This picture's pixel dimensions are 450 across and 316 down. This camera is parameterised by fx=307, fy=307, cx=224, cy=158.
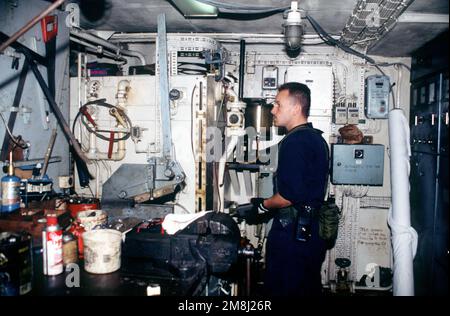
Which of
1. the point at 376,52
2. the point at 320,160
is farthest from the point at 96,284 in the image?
the point at 376,52

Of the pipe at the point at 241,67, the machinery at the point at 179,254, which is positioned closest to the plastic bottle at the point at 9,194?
the machinery at the point at 179,254

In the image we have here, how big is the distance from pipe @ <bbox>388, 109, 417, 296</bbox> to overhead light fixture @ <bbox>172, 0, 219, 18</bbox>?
2.60m

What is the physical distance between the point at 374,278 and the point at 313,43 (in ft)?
12.7

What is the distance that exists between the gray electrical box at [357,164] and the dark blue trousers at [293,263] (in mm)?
2053

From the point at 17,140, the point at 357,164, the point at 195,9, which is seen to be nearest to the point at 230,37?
the point at 195,9

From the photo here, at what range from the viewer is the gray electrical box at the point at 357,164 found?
4.60 metres

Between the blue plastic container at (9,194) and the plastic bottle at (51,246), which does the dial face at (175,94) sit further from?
the plastic bottle at (51,246)

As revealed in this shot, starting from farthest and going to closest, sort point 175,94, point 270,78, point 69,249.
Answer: point 270,78 < point 175,94 < point 69,249

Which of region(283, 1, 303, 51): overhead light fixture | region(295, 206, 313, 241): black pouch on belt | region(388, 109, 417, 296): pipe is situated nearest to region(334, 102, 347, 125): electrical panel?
region(388, 109, 417, 296): pipe

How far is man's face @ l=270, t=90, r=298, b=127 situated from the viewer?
3.03m

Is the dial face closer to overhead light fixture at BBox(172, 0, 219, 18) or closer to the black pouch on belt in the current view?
overhead light fixture at BBox(172, 0, 219, 18)

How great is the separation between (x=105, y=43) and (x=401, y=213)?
4.58 m

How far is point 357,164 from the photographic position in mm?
4641

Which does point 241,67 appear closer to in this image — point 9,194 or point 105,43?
point 105,43
